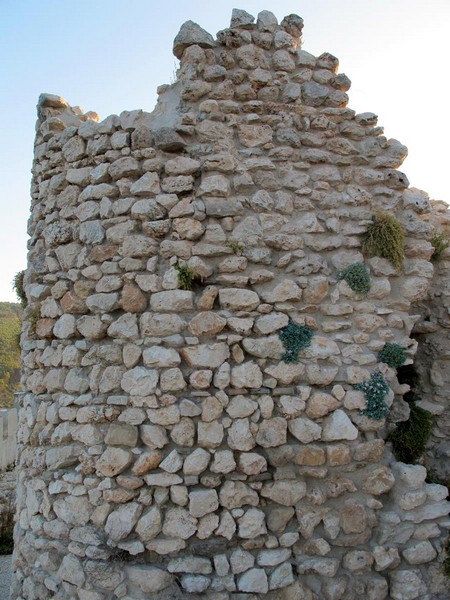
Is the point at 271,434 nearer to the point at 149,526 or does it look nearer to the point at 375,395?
→ the point at 375,395

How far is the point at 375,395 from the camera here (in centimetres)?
408

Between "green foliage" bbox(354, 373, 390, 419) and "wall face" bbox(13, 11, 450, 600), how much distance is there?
6 centimetres

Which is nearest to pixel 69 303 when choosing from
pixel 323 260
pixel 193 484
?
pixel 193 484

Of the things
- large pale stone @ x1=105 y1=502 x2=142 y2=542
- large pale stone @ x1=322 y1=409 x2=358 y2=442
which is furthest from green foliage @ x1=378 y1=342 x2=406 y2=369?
large pale stone @ x1=105 y1=502 x2=142 y2=542

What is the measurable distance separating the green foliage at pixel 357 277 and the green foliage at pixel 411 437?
123 centimetres

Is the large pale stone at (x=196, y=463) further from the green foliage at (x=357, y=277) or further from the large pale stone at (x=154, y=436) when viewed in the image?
the green foliage at (x=357, y=277)

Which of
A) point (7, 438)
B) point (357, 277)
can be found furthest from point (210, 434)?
point (7, 438)

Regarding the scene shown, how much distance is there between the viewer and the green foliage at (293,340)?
13.1 ft

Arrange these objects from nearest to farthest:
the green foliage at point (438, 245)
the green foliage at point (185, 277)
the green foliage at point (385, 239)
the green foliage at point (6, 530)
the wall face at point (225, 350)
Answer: the wall face at point (225, 350)
the green foliage at point (185, 277)
the green foliage at point (385, 239)
the green foliage at point (438, 245)
the green foliage at point (6, 530)

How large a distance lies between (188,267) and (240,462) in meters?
1.50

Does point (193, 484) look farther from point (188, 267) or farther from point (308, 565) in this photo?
point (188, 267)

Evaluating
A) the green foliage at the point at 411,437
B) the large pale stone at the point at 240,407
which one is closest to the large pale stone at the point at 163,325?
the large pale stone at the point at 240,407

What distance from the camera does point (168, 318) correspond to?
396cm

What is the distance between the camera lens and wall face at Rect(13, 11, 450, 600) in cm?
379
